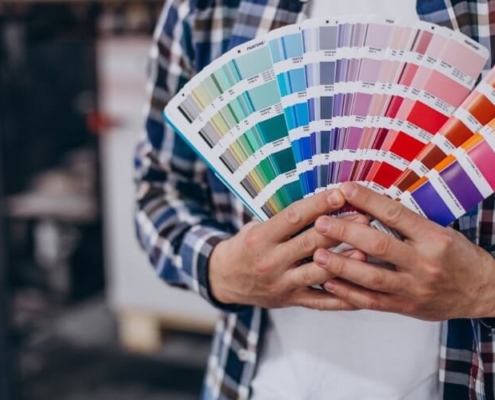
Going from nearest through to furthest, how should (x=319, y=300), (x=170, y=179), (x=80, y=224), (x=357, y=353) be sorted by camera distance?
(x=319, y=300)
(x=357, y=353)
(x=170, y=179)
(x=80, y=224)

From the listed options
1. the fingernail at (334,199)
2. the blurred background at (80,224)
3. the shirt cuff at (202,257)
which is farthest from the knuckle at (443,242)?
the blurred background at (80,224)

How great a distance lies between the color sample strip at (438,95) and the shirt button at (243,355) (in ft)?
1.19

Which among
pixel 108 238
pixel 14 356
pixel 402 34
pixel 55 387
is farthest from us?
pixel 108 238

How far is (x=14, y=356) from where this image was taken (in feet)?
7.51

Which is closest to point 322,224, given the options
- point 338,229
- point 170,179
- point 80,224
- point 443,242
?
point 338,229

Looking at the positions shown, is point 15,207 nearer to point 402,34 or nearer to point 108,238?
point 108,238

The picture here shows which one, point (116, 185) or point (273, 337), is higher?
point (116, 185)

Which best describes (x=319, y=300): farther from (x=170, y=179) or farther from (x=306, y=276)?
(x=170, y=179)

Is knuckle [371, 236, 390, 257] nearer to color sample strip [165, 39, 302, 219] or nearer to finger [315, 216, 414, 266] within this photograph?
finger [315, 216, 414, 266]

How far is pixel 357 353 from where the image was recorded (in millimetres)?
917

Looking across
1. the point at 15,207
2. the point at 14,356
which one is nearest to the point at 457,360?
the point at 14,356

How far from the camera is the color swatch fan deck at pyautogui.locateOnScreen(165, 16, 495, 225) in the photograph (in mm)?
728

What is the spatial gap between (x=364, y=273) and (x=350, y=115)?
17 centimetres

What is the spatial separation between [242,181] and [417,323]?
30 centimetres
